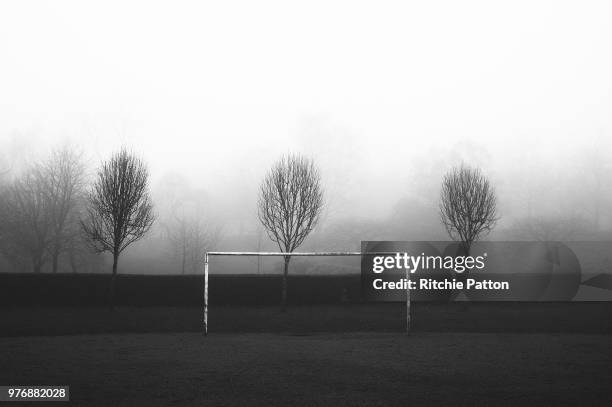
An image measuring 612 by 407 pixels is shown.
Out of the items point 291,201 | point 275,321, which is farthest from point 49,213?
point 275,321

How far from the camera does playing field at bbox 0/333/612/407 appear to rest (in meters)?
6.96

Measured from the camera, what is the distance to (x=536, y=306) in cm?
2703

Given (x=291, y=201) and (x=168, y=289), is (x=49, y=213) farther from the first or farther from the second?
(x=291, y=201)

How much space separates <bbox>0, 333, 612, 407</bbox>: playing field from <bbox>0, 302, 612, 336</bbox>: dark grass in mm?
2519

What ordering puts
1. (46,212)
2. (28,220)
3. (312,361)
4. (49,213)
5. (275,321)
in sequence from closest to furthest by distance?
(312,361) < (275,321) < (28,220) < (46,212) < (49,213)

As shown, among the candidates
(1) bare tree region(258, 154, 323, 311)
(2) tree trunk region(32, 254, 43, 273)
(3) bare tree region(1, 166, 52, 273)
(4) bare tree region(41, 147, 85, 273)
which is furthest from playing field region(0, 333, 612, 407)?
(3) bare tree region(1, 166, 52, 273)

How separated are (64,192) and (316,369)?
36.8m

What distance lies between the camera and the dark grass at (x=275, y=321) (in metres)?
16.2

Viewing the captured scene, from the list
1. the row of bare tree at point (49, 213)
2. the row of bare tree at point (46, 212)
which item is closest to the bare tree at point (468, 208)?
the row of bare tree at point (49, 213)

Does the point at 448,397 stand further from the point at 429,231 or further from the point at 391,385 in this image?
the point at 429,231

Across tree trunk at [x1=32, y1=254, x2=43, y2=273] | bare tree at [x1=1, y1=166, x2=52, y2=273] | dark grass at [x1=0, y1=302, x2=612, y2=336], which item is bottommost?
dark grass at [x1=0, y1=302, x2=612, y2=336]

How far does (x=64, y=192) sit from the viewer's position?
39125mm

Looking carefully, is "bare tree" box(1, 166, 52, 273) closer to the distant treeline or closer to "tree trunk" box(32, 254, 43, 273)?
"tree trunk" box(32, 254, 43, 273)

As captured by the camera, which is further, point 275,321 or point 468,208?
point 468,208
